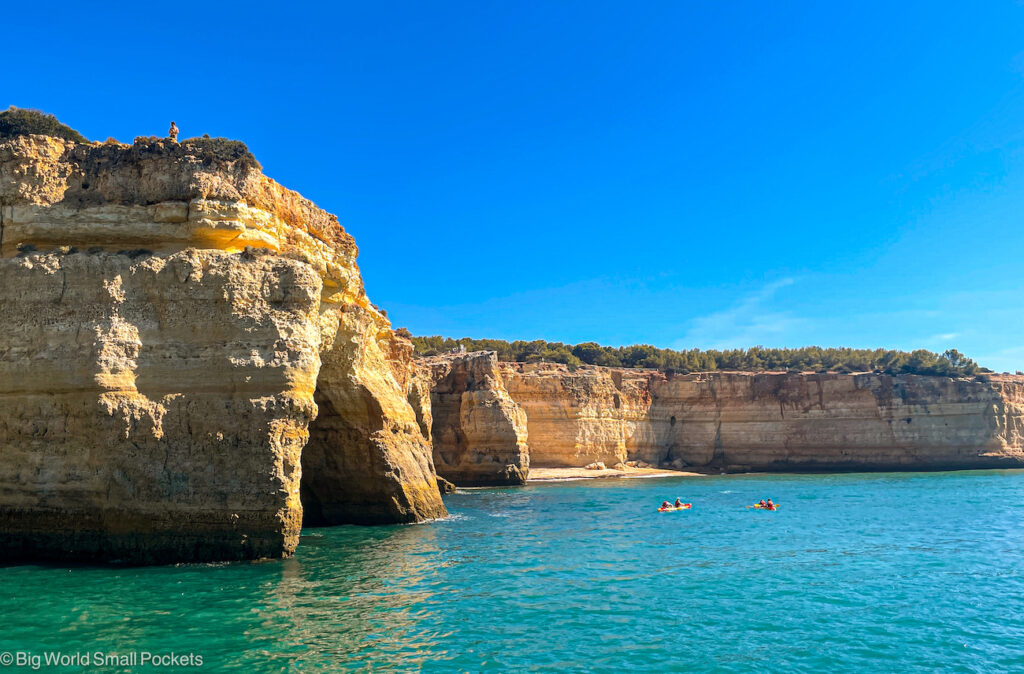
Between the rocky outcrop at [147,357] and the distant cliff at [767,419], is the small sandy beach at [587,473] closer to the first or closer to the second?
the distant cliff at [767,419]

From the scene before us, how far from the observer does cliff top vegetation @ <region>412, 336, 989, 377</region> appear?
60812 millimetres

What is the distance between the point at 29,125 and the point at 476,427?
2981 centimetres

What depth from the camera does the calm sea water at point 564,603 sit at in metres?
9.38

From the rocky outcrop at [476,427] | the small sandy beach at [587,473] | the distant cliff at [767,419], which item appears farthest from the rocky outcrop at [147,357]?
the distant cliff at [767,419]

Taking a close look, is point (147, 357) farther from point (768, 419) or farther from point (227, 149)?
point (768, 419)

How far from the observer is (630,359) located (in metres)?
67.3

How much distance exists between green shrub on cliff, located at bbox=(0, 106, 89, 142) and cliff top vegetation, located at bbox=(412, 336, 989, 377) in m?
42.8

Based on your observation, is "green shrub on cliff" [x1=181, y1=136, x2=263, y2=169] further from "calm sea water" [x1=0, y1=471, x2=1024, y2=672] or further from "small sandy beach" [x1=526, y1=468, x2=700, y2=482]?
"small sandy beach" [x1=526, y1=468, x2=700, y2=482]

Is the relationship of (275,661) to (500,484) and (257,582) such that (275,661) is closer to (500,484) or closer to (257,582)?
(257,582)

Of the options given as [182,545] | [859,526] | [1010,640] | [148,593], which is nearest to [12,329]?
[182,545]

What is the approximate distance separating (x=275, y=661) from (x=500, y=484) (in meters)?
34.3

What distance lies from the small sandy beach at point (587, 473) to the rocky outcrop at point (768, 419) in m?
1.44

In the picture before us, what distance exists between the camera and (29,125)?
1569 centimetres

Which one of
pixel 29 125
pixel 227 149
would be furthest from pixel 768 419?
pixel 29 125
